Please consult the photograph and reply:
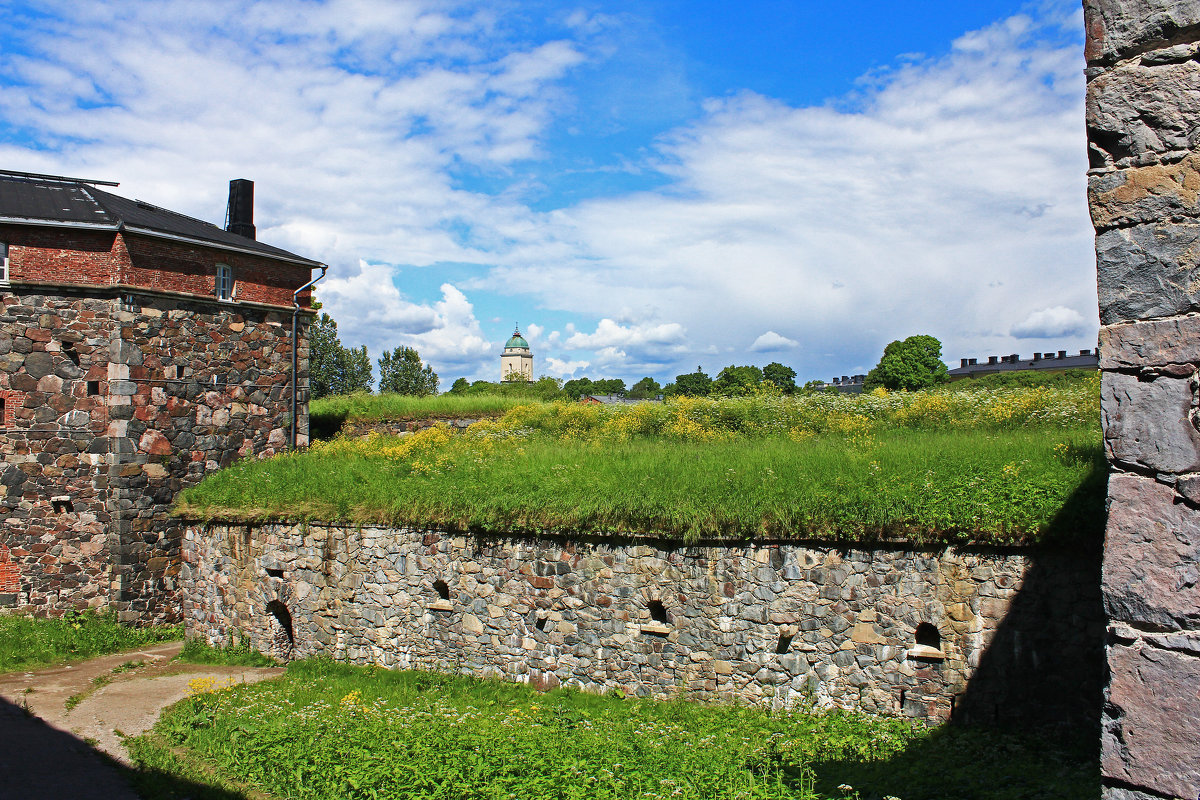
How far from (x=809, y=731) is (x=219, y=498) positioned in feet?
37.9

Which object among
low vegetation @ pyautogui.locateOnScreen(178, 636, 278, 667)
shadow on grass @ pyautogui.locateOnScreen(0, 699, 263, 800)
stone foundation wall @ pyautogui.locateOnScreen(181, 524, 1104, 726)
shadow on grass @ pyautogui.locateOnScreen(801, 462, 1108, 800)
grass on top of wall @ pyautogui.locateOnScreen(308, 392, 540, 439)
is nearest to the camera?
shadow on grass @ pyautogui.locateOnScreen(801, 462, 1108, 800)

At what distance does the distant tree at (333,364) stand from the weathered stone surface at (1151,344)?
5005 centimetres

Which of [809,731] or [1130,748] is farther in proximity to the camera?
[809,731]

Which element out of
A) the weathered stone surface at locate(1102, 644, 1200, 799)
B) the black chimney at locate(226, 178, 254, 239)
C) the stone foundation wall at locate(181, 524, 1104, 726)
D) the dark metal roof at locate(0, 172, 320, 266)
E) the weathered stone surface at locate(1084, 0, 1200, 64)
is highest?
the black chimney at locate(226, 178, 254, 239)

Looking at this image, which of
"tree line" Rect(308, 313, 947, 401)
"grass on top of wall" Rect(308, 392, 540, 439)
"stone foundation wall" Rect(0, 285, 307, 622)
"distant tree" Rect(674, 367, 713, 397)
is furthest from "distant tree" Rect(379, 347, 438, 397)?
"stone foundation wall" Rect(0, 285, 307, 622)

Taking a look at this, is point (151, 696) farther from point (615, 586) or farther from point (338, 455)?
point (615, 586)

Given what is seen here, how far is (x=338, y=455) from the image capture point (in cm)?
1614

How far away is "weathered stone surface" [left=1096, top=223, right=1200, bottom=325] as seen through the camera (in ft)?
9.36

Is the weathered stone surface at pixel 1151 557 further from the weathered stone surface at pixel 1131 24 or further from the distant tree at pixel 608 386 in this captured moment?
the distant tree at pixel 608 386

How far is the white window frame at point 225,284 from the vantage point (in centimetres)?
1638

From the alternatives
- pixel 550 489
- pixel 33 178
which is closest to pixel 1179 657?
pixel 550 489

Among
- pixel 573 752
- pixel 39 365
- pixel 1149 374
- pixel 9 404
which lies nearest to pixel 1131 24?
pixel 1149 374

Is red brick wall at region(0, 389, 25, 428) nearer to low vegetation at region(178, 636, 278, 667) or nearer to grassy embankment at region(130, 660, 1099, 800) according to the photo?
low vegetation at region(178, 636, 278, 667)

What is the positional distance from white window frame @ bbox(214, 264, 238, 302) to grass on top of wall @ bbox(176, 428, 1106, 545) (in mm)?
3905
